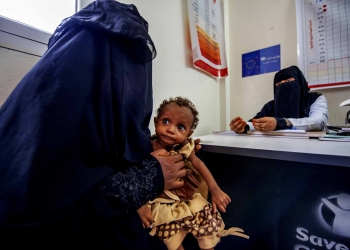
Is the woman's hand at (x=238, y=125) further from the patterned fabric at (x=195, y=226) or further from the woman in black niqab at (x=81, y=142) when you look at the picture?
the woman in black niqab at (x=81, y=142)

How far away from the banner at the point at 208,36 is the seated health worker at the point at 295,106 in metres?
0.49

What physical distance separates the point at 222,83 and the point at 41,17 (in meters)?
1.37

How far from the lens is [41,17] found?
64cm

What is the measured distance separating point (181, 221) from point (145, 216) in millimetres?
136

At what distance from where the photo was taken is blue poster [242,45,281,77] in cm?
152

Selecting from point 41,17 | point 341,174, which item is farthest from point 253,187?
point 41,17

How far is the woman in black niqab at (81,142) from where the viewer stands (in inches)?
12.1

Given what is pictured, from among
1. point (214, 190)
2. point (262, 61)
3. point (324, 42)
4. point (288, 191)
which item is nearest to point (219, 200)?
point (214, 190)

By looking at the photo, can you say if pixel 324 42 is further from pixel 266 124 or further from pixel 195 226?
pixel 195 226

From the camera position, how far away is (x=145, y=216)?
505 millimetres

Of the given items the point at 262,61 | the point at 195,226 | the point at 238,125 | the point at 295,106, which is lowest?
the point at 195,226

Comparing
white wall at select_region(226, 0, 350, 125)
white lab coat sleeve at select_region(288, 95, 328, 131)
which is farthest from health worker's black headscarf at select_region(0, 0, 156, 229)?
white wall at select_region(226, 0, 350, 125)

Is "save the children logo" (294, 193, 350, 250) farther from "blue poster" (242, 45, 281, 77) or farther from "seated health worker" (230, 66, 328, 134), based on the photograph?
"blue poster" (242, 45, 281, 77)

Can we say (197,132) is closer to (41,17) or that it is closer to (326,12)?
(41,17)
